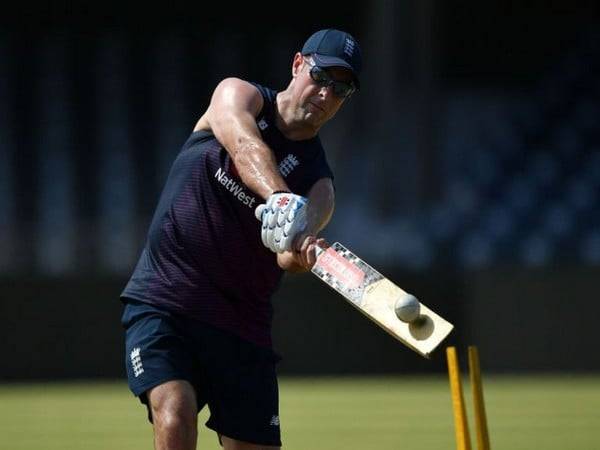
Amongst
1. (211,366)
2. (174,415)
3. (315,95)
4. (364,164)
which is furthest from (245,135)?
(364,164)

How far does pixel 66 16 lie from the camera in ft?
58.9

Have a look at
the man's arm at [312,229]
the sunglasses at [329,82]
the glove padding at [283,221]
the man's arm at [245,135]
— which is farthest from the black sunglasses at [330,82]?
the glove padding at [283,221]

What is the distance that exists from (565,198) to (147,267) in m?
12.1

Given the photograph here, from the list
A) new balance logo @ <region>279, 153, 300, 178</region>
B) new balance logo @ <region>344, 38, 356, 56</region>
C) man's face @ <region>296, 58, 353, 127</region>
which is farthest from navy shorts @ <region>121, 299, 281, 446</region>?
new balance logo @ <region>344, 38, 356, 56</region>

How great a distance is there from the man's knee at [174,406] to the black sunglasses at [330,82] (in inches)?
44.5

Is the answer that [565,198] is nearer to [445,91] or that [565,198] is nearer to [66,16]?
[445,91]

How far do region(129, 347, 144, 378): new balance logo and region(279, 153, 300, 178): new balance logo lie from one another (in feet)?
2.68

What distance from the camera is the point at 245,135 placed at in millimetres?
4652

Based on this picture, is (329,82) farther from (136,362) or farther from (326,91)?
(136,362)

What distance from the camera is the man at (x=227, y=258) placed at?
15.7 ft

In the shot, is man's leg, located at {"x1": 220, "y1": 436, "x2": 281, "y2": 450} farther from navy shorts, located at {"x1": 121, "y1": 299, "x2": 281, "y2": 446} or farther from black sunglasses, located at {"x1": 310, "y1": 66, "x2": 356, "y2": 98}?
black sunglasses, located at {"x1": 310, "y1": 66, "x2": 356, "y2": 98}

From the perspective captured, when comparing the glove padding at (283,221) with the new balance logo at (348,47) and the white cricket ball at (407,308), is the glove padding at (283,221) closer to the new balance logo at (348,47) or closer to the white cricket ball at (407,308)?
the white cricket ball at (407,308)

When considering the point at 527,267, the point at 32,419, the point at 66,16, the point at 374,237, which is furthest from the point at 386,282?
the point at 66,16

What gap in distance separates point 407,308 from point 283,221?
1.52ft
